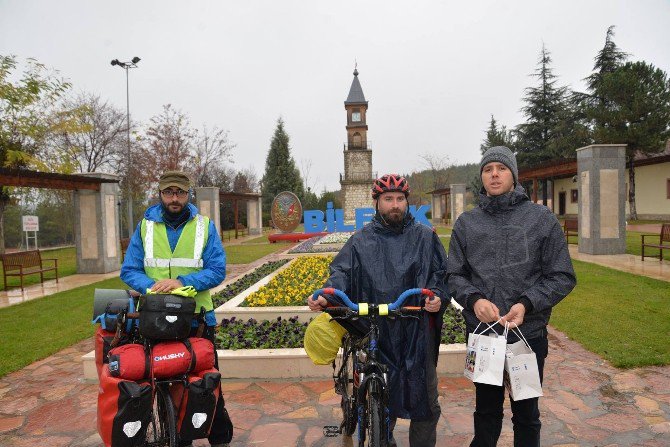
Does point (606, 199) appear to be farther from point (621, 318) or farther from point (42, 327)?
point (42, 327)

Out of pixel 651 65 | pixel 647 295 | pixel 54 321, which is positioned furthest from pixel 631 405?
pixel 651 65

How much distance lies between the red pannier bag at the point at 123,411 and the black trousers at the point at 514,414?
1.91 m

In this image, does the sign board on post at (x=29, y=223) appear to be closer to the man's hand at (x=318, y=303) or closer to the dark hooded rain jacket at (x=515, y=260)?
the man's hand at (x=318, y=303)

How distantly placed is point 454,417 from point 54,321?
7042 millimetres

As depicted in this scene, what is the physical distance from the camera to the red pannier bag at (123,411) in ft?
8.21

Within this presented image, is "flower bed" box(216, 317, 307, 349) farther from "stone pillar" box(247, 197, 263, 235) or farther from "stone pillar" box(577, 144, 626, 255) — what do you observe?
"stone pillar" box(247, 197, 263, 235)

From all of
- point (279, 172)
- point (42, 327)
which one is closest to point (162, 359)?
point (42, 327)

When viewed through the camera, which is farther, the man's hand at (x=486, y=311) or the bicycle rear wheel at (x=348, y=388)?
the bicycle rear wheel at (x=348, y=388)

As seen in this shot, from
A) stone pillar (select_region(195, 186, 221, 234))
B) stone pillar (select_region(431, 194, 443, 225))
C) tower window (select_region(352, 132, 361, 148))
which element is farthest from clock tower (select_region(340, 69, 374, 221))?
stone pillar (select_region(195, 186, 221, 234))

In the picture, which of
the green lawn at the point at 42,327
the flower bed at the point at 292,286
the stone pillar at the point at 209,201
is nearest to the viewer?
the green lawn at the point at 42,327

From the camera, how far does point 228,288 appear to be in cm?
930

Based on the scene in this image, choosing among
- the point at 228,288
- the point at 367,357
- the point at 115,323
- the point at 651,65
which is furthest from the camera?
the point at 651,65

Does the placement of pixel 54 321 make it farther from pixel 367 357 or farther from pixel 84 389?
pixel 367 357

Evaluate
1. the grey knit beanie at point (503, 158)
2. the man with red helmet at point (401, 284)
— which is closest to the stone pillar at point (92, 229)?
the man with red helmet at point (401, 284)
